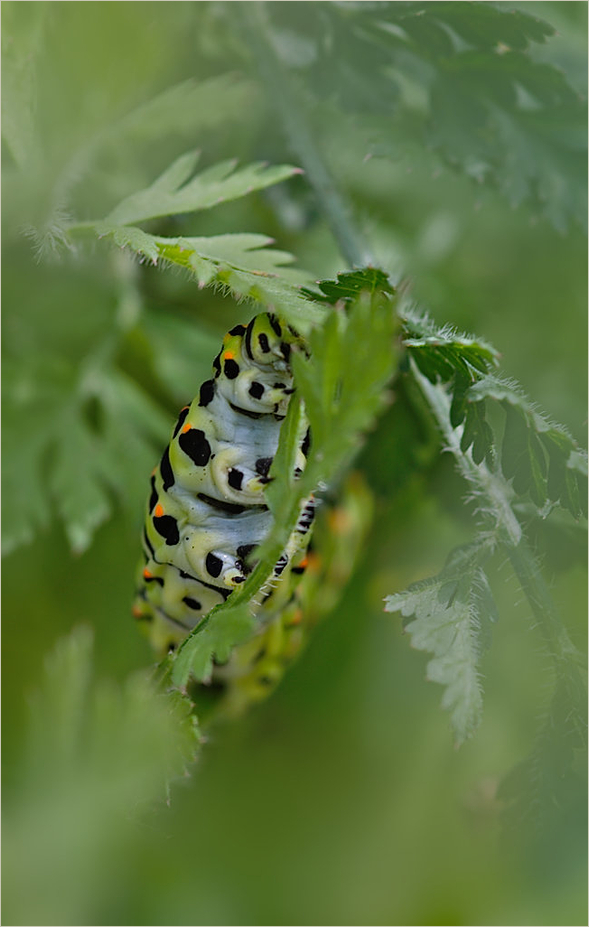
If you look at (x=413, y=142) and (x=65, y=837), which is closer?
(x=65, y=837)

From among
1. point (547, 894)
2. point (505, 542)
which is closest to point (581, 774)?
point (505, 542)

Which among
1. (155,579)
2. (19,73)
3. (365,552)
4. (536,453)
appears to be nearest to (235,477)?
(155,579)

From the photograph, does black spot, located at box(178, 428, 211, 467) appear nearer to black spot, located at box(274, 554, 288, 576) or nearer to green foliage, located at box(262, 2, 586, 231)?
black spot, located at box(274, 554, 288, 576)

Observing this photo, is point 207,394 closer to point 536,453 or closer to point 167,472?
point 167,472

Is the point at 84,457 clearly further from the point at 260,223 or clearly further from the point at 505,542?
the point at 505,542

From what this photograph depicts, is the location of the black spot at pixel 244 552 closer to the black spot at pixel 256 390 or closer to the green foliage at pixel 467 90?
the black spot at pixel 256 390

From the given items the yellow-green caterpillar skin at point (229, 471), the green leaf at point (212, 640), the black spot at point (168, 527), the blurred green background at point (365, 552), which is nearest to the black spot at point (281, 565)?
the yellow-green caterpillar skin at point (229, 471)

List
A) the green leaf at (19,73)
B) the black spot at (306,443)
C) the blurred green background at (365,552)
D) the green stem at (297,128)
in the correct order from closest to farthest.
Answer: the black spot at (306,443), the green leaf at (19,73), the green stem at (297,128), the blurred green background at (365,552)
